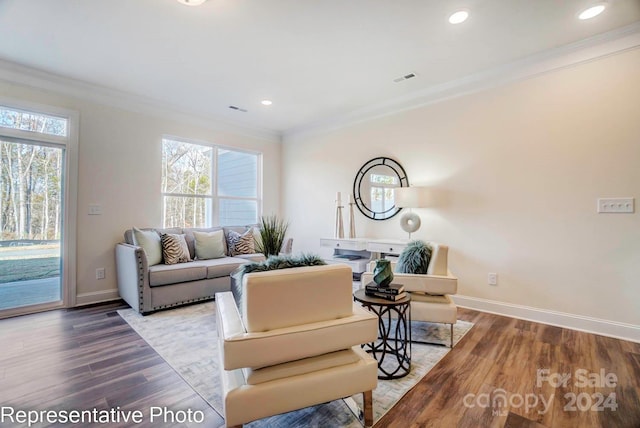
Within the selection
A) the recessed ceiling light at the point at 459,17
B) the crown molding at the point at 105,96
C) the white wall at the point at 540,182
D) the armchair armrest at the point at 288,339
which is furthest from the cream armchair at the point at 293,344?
the crown molding at the point at 105,96

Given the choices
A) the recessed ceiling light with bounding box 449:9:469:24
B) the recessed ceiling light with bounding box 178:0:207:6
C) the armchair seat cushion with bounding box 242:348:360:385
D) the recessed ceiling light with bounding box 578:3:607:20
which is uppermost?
the recessed ceiling light with bounding box 578:3:607:20

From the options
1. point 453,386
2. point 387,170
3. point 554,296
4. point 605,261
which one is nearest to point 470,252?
point 554,296

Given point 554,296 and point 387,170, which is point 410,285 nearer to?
point 554,296

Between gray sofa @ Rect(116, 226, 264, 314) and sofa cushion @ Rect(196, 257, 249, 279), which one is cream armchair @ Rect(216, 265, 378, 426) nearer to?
gray sofa @ Rect(116, 226, 264, 314)

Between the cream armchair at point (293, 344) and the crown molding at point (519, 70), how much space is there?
3074mm

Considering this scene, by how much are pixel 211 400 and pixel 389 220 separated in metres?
3.11

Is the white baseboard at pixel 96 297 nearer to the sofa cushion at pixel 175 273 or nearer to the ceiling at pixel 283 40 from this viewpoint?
the sofa cushion at pixel 175 273

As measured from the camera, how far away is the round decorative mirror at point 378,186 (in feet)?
13.3

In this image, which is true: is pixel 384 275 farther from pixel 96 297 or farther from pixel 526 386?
pixel 96 297

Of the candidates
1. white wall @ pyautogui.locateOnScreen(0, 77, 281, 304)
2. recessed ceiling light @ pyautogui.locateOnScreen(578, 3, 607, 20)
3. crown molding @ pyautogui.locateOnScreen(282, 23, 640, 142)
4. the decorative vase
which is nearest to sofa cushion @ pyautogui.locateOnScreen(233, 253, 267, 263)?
white wall @ pyautogui.locateOnScreen(0, 77, 281, 304)

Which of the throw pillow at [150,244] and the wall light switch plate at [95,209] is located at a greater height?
the wall light switch plate at [95,209]

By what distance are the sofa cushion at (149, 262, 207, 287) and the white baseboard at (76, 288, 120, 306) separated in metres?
0.90

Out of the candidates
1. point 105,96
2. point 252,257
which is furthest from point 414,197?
point 105,96

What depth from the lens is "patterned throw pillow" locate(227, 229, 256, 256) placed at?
432 centimetres
